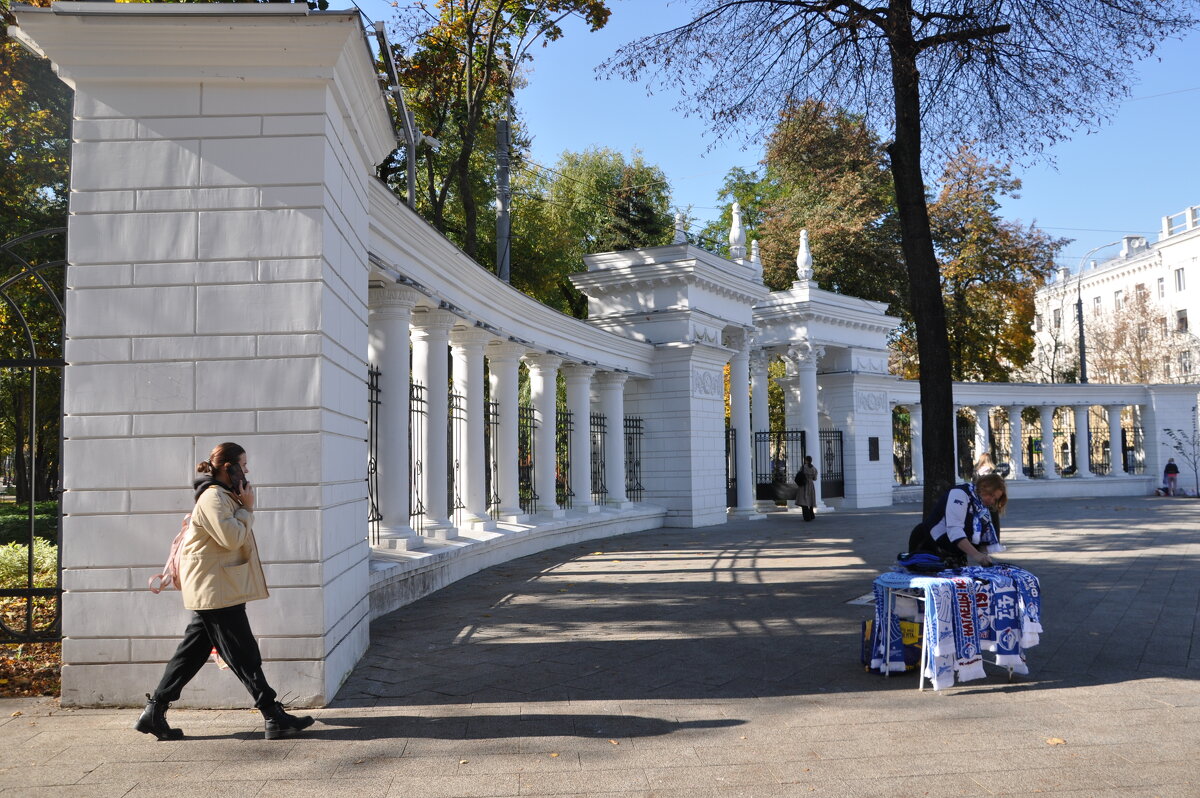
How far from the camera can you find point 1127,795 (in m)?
4.30

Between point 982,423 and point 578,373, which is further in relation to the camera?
point 982,423

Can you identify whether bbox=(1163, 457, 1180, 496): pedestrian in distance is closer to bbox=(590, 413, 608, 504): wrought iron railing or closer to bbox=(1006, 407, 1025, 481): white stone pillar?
bbox=(1006, 407, 1025, 481): white stone pillar

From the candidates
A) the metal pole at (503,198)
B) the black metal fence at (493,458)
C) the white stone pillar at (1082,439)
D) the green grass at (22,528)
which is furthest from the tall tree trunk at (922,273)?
the white stone pillar at (1082,439)

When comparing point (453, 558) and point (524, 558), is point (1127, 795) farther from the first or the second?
point (524, 558)

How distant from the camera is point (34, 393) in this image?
6.54 meters

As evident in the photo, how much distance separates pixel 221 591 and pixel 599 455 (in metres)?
15.3

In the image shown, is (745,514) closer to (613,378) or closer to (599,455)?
(599,455)

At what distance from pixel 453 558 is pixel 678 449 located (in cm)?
1037

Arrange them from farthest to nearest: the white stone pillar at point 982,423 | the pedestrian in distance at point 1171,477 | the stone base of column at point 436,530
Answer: the white stone pillar at point 982,423
the pedestrian in distance at point 1171,477
the stone base of column at point 436,530

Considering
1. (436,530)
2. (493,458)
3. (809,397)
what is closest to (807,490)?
(809,397)

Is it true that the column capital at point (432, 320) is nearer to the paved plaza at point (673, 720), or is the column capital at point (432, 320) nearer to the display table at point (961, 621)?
the paved plaza at point (673, 720)

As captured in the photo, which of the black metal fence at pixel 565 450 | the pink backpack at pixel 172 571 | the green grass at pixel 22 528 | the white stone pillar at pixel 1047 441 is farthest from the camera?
the white stone pillar at pixel 1047 441

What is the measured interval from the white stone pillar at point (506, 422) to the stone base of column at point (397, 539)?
4314mm

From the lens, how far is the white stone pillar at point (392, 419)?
10805 mm
